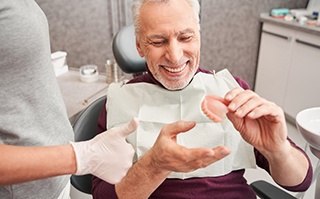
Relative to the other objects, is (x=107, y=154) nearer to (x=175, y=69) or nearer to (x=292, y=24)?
(x=175, y=69)

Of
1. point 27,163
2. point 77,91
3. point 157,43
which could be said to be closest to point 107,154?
point 27,163

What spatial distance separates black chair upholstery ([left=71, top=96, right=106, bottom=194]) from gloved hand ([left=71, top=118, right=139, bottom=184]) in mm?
369

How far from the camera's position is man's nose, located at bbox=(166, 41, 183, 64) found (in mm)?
1058

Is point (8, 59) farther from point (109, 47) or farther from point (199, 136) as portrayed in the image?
point (109, 47)

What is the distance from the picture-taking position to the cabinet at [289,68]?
2713 millimetres

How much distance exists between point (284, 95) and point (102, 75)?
73.9 inches

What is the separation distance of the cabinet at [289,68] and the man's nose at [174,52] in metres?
1.99

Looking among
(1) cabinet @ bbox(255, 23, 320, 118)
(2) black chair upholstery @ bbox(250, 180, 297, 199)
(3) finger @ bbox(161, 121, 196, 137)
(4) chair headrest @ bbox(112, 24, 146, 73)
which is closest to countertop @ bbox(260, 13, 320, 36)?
(1) cabinet @ bbox(255, 23, 320, 118)

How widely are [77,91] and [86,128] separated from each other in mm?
1146

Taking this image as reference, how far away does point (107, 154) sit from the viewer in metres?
0.87

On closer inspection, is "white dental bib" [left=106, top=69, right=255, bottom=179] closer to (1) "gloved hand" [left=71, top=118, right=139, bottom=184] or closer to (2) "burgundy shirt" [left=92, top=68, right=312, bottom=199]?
(2) "burgundy shirt" [left=92, top=68, right=312, bottom=199]

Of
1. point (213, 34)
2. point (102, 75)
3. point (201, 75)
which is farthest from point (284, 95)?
point (201, 75)

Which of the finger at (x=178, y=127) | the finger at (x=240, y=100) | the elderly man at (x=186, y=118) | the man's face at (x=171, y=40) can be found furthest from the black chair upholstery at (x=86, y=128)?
the finger at (x=240, y=100)

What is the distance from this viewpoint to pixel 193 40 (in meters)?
1.10
